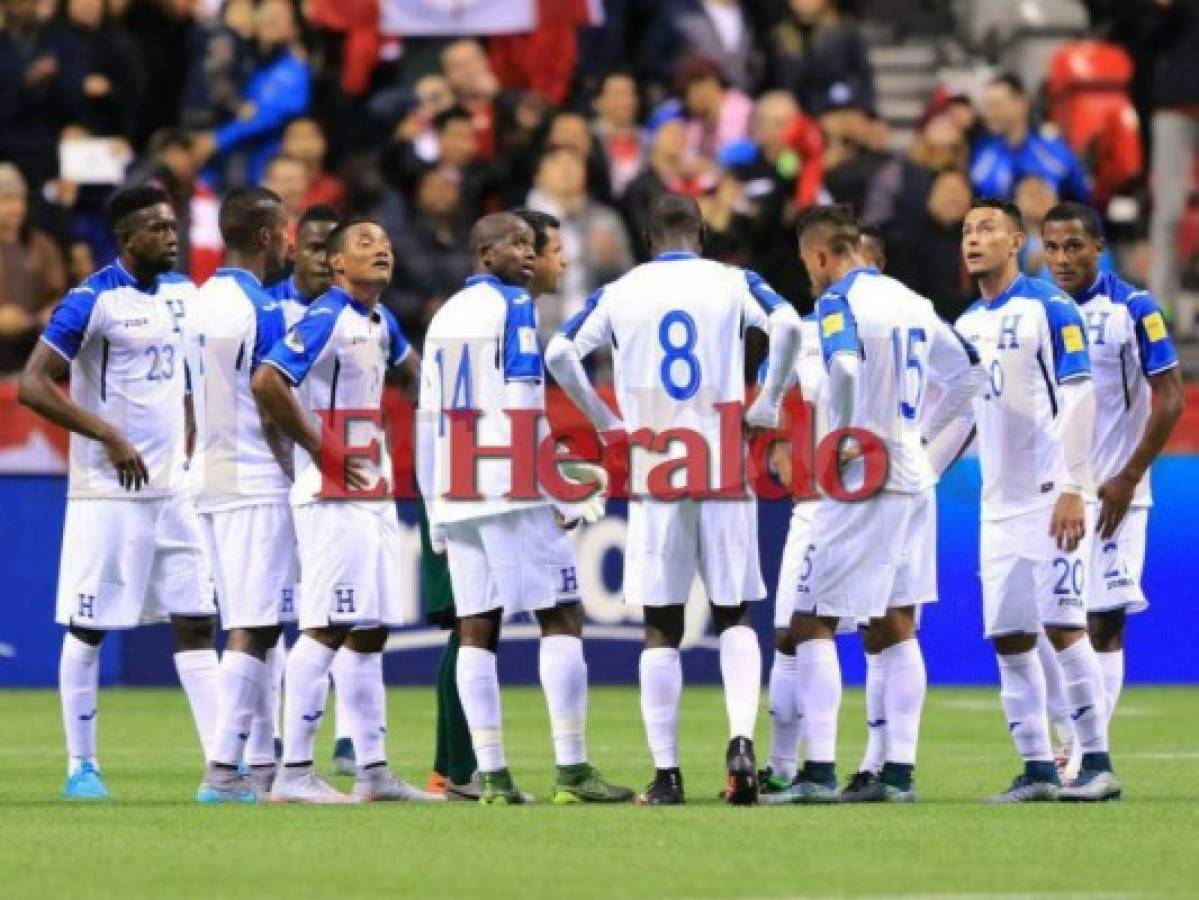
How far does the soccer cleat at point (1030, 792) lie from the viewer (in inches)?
476

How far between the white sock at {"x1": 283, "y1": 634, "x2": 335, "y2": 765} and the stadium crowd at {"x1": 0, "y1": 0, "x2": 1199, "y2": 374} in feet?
23.1

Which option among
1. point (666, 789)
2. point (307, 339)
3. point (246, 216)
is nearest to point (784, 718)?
point (666, 789)

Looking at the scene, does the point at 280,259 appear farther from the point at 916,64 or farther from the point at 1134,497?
the point at 916,64

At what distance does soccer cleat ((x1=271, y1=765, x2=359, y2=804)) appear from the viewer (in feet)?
40.1

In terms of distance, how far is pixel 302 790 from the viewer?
40.2 feet

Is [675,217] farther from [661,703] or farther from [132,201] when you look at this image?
[132,201]

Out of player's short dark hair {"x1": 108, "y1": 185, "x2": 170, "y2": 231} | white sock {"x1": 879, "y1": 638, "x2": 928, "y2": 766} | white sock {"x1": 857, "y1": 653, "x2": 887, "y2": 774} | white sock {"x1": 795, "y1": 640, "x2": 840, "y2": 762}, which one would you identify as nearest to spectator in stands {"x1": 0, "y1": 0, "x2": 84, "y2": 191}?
player's short dark hair {"x1": 108, "y1": 185, "x2": 170, "y2": 231}

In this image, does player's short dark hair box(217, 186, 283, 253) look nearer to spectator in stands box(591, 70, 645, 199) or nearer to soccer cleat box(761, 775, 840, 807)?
soccer cleat box(761, 775, 840, 807)

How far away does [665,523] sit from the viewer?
39.4ft

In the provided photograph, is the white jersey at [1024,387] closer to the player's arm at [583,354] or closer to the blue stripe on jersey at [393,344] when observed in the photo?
the player's arm at [583,354]

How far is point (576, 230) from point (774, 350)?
854 cm

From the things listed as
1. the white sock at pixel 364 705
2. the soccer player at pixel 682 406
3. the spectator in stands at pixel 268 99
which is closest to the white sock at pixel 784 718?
the soccer player at pixel 682 406

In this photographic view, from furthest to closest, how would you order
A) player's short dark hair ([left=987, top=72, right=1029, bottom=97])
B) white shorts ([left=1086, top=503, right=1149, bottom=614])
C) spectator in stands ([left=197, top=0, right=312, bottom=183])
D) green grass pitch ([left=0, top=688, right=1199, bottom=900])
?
spectator in stands ([left=197, top=0, right=312, bottom=183])
player's short dark hair ([left=987, top=72, right=1029, bottom=97])
white shorts ([left=1086, top=503, right=1149, bottom=614])
green grass pitch ([left=0, top=688, right=1199, bottom=900])

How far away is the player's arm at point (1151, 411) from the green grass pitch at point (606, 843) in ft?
4.04
